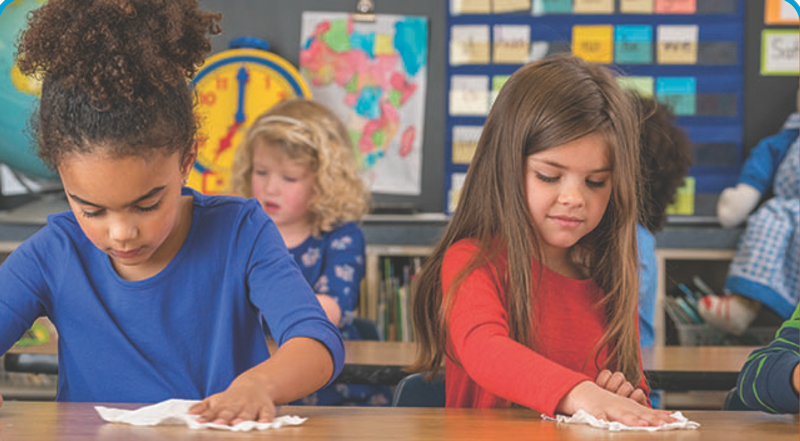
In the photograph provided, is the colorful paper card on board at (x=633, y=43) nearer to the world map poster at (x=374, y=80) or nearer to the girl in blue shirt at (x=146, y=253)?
the world map poster at (x=374, y=80)

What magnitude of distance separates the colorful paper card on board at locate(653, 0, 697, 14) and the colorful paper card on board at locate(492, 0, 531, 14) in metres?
0.49

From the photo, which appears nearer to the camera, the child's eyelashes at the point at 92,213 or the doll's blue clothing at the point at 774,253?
the child's eyelashes at the point at 92,213

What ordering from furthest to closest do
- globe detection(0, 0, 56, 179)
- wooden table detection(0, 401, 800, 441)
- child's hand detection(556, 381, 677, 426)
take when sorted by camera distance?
globe detection(0, 0, 56, 179), child's hand detection(556, 381, 677, 426), wooden table detection(0, 401, 800, 441)

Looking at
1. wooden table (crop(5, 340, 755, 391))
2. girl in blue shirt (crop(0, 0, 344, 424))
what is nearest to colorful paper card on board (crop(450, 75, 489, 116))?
wooden table (crop(5, 340, 755, 391))

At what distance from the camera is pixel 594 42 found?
376 cm

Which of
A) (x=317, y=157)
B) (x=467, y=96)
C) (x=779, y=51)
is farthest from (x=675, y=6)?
(x=317, y=157)

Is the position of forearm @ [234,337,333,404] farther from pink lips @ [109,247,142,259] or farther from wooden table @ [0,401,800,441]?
pink lips @ [109,247,142,259]

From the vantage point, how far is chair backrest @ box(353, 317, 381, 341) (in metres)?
2.51

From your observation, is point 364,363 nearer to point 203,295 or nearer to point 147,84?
point 203,295

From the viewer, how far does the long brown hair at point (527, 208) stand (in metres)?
1.37

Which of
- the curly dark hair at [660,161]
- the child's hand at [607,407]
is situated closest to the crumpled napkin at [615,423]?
the child's hand at [607,407]

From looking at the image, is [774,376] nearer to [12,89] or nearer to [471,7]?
[12,89]

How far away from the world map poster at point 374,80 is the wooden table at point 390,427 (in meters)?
2.72

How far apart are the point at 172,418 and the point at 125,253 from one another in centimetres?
29
